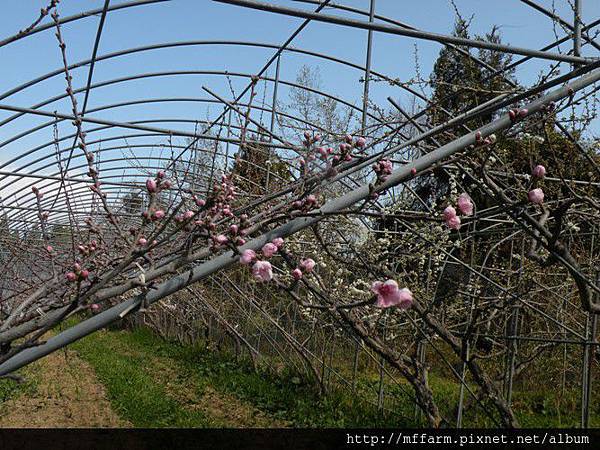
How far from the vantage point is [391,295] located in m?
1.25

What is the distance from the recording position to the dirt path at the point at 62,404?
19.8 feet

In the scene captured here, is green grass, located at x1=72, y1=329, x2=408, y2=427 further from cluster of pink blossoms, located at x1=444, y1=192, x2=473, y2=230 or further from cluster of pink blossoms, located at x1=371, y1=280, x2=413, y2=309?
cluster of pink blossoms, located at x1=371, y1=280, x2=413, y2=309

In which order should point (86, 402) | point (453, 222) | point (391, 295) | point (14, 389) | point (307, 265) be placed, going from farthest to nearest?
point (14, 389)
point (86, 402)
point (307, 265)
point (453, 222)
point (391, 295)

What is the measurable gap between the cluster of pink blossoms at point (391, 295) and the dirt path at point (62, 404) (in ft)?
17.6

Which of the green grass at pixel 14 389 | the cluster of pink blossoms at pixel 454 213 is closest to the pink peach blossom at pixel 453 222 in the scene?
the cluster of pink blossoms at pixel 454 213

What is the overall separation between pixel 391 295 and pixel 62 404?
667 centimetres

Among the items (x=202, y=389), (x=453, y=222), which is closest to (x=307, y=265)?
(x=453, y=222)

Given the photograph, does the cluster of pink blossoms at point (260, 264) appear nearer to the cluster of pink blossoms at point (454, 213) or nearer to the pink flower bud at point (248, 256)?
the pink flower bud at point (248, 256)

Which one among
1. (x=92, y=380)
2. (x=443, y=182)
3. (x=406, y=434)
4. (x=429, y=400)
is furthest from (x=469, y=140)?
(x=443, y=182)

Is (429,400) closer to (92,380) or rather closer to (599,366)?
(599,366)

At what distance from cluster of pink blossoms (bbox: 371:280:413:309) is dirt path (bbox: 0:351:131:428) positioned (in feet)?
17.6

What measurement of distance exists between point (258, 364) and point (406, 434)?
3.88 meters

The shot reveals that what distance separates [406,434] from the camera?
5195 mm

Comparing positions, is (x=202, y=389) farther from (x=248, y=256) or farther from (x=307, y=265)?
(x=248, y=256)
